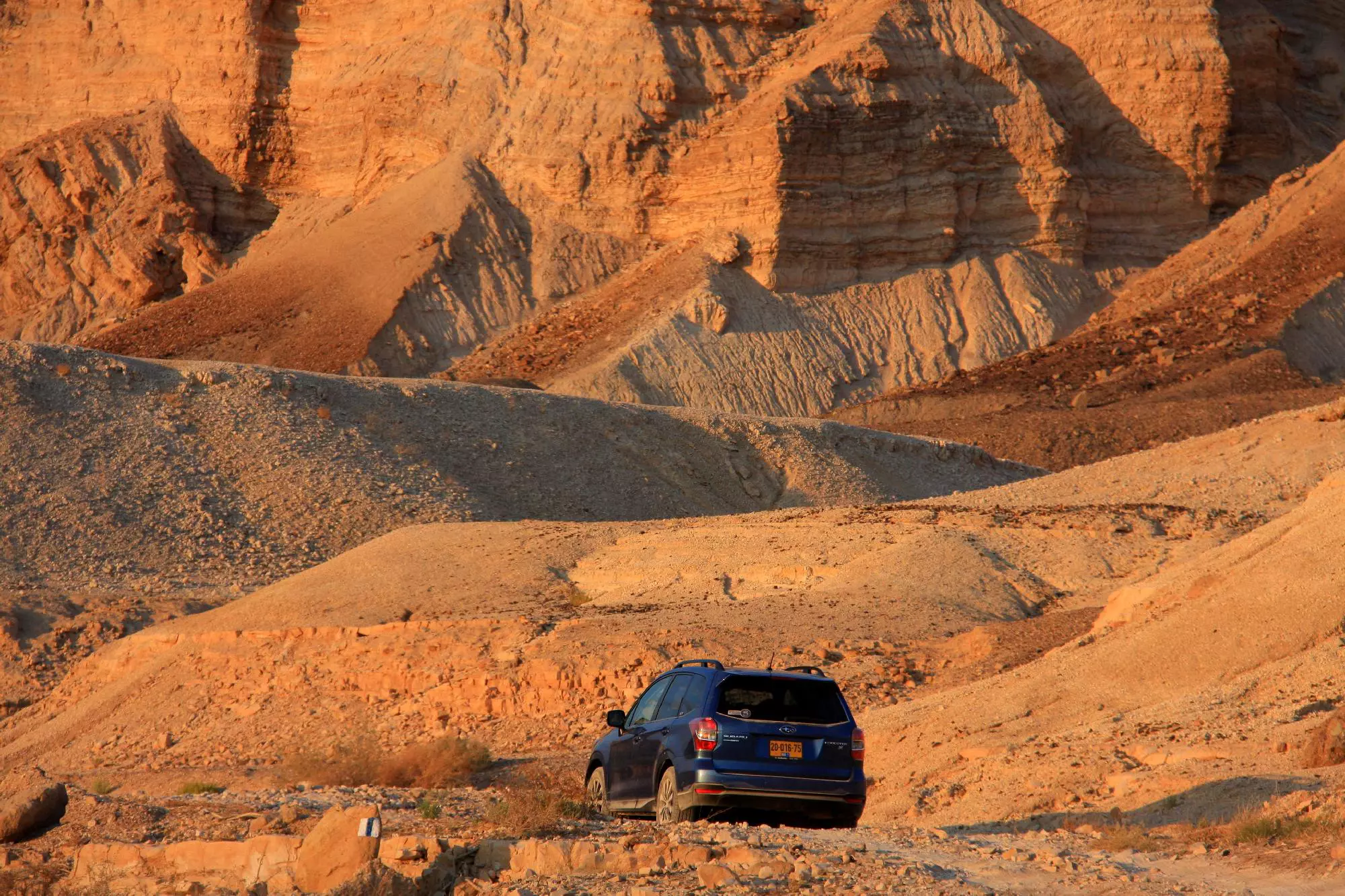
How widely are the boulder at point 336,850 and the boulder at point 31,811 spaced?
2.84 metres

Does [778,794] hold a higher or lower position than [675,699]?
lower

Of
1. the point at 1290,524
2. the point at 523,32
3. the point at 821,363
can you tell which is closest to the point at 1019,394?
the point at 821,363

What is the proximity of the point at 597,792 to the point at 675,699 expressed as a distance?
1.28 m

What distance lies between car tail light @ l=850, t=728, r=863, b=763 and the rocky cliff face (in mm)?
42532

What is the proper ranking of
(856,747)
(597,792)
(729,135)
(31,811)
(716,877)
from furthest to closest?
(729,135) < (597,792) < (31,811) < (856,747) < (716,877)

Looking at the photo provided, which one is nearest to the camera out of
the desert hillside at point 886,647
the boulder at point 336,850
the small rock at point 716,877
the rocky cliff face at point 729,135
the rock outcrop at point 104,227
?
the small rock at point 716,877

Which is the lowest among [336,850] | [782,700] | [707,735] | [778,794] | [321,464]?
[321,464]

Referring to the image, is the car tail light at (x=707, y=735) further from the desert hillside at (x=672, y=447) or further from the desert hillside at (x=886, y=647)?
the desert hillside at (x=886, y=647)

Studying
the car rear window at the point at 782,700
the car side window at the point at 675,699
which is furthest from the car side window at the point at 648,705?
the car rear window at the point at 782,700

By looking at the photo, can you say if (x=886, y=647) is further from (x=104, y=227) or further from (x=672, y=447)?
(x=104, y=227)

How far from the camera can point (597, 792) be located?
11.4 metres

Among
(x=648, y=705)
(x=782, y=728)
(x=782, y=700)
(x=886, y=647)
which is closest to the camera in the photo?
(x=782, y=728)

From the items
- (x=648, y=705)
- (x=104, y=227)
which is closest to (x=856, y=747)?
(x=648, y=705)

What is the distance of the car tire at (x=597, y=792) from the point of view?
11.1m
